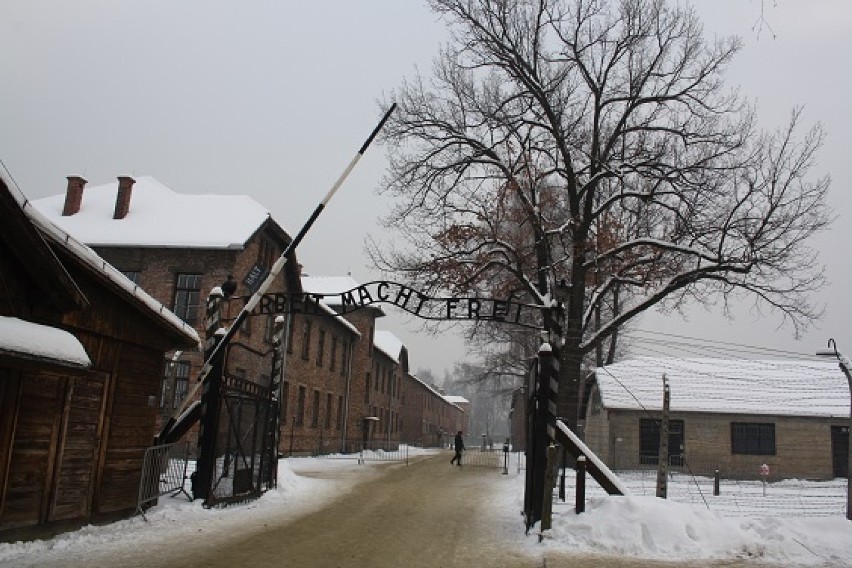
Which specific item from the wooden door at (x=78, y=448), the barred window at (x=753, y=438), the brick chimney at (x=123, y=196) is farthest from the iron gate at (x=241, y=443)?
the barred window at (x=753, y=438)

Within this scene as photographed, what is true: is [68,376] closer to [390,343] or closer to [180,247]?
[180,247]

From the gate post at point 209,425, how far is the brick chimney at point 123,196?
54.6ft

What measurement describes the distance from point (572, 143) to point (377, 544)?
48.3ft

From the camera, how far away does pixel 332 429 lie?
121 feet

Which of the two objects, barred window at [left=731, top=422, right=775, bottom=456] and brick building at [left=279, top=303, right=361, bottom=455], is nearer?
barred window at [left=731, top=422, right=775, bottom=456]

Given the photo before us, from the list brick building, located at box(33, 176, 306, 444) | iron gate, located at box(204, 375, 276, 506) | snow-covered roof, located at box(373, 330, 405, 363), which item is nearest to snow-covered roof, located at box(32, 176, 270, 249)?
brick building, located at box(33, 176, 306, 444)

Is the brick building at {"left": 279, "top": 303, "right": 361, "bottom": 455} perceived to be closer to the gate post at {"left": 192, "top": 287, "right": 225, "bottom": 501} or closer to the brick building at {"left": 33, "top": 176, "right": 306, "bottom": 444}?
the brick building at {"left": 33, "top": 176, "right": 306, "bottom": 444}

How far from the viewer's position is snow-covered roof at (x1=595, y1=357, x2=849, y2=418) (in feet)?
92.7

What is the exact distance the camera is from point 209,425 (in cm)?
1195

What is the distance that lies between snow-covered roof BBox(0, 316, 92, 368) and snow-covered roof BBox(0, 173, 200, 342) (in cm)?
117

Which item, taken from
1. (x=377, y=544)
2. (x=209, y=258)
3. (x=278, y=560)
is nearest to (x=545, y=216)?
(x=209, y=258)

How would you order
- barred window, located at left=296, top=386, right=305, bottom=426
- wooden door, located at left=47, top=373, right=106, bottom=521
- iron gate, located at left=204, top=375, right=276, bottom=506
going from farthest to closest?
barred window, located at left=296, top=386, right=305, bottom=426
iron gate, located at left=204, top=375, right=276, bottom=506
wooden door, located at left=47, top=373, right=106, bottom=521

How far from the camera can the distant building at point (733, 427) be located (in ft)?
91.9

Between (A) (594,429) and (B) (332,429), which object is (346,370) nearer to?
(B) (332,429)
